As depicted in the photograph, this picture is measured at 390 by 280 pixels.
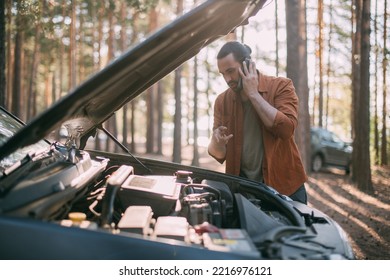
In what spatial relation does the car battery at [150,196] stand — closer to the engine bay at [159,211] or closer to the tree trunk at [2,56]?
the engine bay at [159,211]

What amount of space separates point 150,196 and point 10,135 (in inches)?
45.3

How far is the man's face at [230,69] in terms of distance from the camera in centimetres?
298

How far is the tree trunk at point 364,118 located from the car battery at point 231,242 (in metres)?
8.74

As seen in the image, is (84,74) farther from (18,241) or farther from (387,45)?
(18,241)

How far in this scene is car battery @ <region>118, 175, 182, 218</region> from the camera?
234cm

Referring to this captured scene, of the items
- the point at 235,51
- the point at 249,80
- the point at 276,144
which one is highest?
the point at 235,51

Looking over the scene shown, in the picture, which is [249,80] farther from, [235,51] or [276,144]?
[276,144]

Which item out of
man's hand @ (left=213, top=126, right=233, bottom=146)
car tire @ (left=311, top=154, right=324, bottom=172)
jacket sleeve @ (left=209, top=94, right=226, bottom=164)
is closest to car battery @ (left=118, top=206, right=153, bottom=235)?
man's hand @ (left=213, top=126, right=233, bottom=146)

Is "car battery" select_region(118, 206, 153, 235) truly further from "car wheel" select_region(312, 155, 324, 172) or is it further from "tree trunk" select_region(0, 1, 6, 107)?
"car wheel" select_region(312, 155, 324, 172)

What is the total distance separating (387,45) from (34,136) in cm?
1588

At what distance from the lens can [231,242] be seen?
5.84 feet

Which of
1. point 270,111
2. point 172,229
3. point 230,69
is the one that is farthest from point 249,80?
point 172,229

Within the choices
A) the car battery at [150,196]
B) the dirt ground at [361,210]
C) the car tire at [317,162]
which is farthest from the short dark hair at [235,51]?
the car tire at [317,162]

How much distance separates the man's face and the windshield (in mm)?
1449
